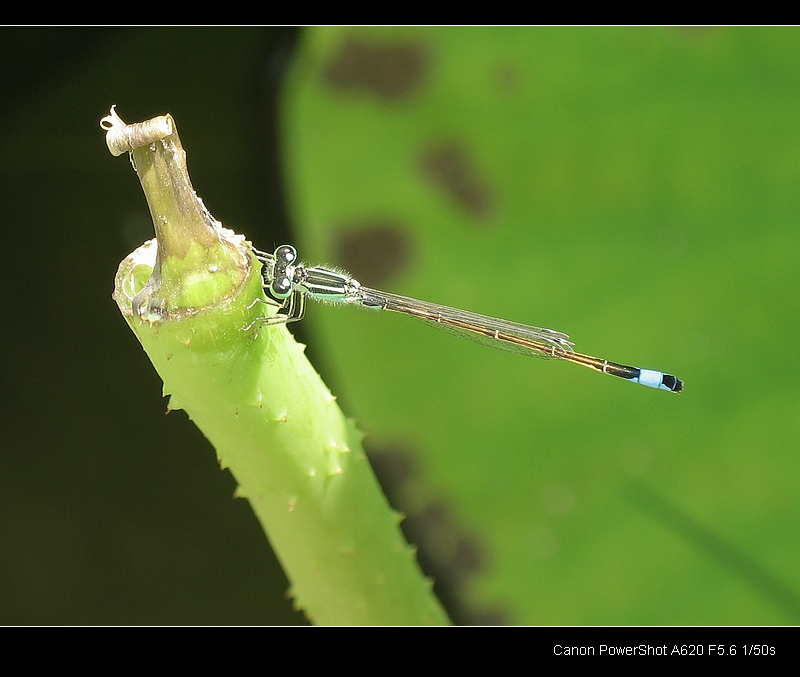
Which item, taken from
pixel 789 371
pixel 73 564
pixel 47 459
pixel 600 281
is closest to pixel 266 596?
pixel 73 564

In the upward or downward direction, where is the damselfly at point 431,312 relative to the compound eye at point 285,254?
downward

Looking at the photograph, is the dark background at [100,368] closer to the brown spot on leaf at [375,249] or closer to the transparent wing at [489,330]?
the brown spot on leaf at [375,249]

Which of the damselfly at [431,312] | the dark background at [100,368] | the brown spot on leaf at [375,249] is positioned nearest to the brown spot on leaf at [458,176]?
the brown spot on leaf at [375,249]

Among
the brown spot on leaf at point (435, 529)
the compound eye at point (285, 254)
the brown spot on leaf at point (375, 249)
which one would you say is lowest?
the brown spot on leaf at point (435, 529)

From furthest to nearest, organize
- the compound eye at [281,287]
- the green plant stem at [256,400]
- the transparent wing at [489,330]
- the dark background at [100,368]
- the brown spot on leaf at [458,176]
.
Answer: the dark background at [100,368]
the brown spot on leaf at [458,176]
the transparent wing at [489,330]
the compound eye at [281,287]
the green plant stem at [256,400]

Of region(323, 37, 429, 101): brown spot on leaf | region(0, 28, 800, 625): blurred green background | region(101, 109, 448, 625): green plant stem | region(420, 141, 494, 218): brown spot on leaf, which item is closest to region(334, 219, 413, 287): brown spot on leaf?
region(0, 28, 800, 625): blurred green background

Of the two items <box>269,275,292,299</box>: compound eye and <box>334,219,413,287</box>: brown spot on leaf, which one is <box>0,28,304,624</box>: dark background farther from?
<box>269,275,292,299</box>: compound eye

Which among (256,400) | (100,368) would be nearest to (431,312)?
(256,400)
